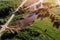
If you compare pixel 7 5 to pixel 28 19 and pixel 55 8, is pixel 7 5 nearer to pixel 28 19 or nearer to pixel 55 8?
pixel 28 19

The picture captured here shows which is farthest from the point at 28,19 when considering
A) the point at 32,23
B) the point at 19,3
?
the point at 19,3

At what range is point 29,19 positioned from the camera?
1.29 m

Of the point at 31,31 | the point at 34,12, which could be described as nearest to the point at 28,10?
the point at 34,12

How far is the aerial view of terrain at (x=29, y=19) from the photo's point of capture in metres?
1.24

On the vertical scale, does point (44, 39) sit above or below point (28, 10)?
below

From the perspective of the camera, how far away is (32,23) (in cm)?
128

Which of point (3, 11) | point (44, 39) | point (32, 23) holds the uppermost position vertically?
point (3, 11)

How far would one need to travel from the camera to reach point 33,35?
1241 millimetres

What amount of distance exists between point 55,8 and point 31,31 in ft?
0.67

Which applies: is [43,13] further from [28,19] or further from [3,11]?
[3,11]

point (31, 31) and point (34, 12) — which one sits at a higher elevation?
point (34, 12)

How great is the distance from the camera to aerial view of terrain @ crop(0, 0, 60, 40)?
1.24 metres

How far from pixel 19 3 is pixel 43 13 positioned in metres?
0.17

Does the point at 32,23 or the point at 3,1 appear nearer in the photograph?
the point at 32,23
